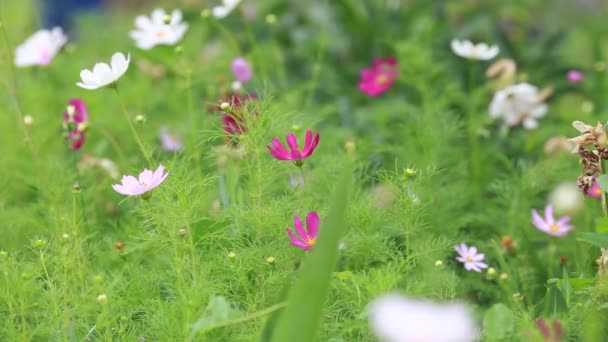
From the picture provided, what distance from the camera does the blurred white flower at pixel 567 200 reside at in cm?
121

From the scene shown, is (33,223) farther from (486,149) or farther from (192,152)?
(486,149)

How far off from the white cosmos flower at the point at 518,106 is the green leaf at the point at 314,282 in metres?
0.85

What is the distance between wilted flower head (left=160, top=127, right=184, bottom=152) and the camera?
147 centimetres

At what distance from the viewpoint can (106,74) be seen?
3.21 ft


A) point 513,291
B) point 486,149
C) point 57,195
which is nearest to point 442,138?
point 486,149

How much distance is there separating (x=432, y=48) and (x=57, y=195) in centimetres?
101

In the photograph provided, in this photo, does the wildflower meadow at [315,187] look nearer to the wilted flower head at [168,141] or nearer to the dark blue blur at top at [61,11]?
the wilted flower head at [168,141]

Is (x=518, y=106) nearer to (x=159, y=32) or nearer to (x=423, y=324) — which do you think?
(x=159, y=32)

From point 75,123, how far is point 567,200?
79 centimetres

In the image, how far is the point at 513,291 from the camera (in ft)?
3.30

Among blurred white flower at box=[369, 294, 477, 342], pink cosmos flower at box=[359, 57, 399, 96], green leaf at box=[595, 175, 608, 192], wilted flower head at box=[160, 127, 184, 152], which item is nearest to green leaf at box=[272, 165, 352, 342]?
blurred white flower at box=[369, 294, 477, 342]

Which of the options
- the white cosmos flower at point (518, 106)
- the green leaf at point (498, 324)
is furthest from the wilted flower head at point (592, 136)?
the white cosmos flower at point (518, 106)

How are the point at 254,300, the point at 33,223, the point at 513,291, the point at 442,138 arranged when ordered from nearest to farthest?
the point at 254,300, the point at 513,291, the point at 33,223, the point at 442,138

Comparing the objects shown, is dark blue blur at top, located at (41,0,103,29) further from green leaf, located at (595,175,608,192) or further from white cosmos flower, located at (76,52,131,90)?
green leaf, located at (595,175,608,192)
